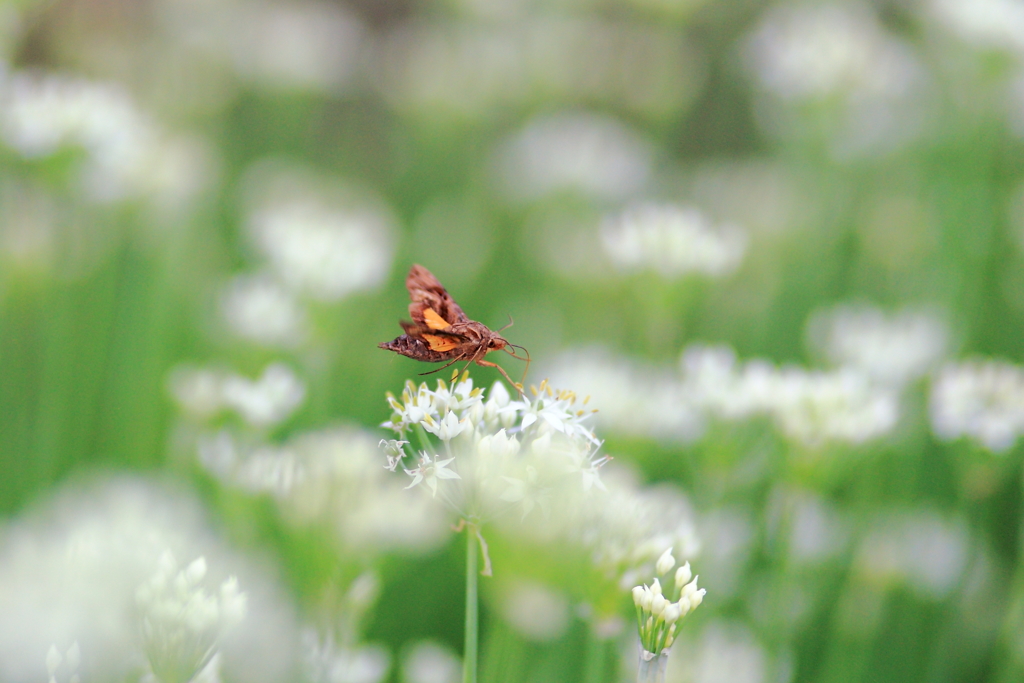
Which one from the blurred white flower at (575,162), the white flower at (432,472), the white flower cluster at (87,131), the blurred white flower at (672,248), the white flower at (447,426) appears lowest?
the white flower at (432,472)

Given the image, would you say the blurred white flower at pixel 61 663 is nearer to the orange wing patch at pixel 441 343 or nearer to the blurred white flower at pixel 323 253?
the orange wing patch at pixel 441 343

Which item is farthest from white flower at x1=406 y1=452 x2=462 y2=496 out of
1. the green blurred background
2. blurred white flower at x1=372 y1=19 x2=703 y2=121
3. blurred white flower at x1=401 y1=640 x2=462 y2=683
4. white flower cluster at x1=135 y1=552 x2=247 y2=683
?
blurred white flower at x1=372 y1=19 x2=703 y2=121

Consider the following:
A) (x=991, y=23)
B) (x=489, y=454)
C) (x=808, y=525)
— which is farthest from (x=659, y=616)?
(x=991, y=23)

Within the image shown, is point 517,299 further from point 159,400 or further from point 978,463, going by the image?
point 978,463

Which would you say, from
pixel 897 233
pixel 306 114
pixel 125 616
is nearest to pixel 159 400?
pixel 125 616

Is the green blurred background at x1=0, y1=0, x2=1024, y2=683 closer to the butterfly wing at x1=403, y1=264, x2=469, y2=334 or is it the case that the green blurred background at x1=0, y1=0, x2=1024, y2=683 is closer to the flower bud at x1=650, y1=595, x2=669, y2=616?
the butterfly wing at x1=403, y1=264, x2=469, y2=334

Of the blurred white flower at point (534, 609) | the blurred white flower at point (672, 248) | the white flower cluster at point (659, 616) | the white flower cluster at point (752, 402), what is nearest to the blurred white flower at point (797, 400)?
the white flower cluster at point (752, 402)

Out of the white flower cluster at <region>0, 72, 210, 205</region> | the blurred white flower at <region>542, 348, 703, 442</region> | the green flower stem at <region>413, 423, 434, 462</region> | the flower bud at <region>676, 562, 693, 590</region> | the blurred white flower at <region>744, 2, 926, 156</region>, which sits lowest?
the flower bud at <region>676, 562, 693, 590</region>
